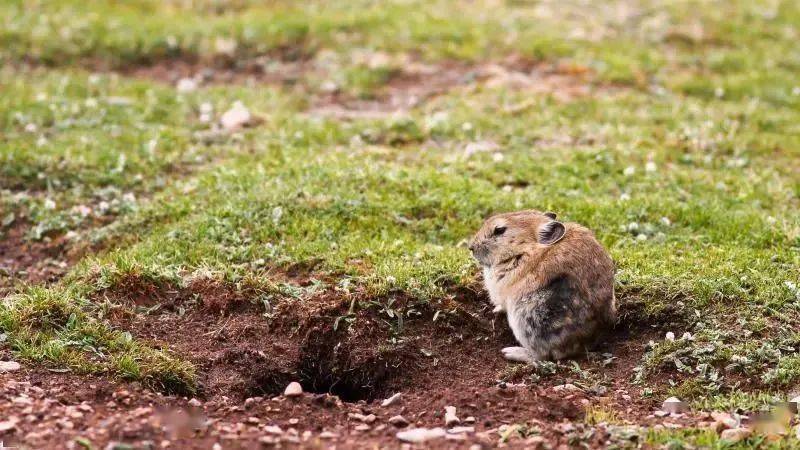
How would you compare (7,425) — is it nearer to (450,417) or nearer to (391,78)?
(450,417)

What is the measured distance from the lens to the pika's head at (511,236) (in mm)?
7602

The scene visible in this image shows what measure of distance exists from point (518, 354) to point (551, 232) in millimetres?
969

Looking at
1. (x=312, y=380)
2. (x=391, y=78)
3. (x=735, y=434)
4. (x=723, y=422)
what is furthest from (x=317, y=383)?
(x=391, y=78)

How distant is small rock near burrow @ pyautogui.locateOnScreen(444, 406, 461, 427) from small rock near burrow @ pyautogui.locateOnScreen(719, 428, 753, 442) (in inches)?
63.9

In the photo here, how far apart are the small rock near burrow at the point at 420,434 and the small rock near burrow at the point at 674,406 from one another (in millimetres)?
1522

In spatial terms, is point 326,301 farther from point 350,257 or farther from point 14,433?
point 14,433

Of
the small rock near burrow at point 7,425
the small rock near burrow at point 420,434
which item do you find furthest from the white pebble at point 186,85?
the small rock near burrow at point 420,434

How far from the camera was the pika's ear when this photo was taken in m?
7.49

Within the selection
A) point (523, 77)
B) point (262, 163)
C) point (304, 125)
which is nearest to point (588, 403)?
point (262, 163)

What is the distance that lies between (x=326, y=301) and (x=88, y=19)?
31.7 feet

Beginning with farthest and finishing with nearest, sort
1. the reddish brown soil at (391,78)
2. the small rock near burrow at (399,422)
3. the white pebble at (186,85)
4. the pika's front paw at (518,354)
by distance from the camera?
the white pebble at (186,85), the reddish brown soil at (391,78), the pika's front paw at (518,354), the small rock near burrow at (399,422)

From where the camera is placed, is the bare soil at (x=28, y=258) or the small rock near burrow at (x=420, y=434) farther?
the bare soil at (x=28, y=258)

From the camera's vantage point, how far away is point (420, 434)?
598cm

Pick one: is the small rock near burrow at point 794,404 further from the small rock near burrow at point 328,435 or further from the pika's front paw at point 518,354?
the small rock near burrow at point 328,435
